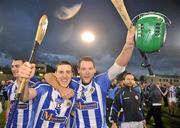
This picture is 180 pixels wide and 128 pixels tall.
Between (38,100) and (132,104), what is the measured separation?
12.0 ft

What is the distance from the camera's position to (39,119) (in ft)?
14.4

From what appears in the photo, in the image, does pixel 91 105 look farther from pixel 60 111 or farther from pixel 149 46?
pixel 149 46

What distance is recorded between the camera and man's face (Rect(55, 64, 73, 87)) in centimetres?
439

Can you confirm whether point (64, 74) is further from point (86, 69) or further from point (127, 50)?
point (127, 50)

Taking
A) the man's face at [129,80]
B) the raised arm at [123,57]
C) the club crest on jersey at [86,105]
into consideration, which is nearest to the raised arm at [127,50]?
the raised arm at [123,57]

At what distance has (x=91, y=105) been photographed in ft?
15.1

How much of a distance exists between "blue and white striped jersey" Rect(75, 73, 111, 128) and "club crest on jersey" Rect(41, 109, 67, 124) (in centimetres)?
29

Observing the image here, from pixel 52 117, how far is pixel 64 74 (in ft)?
1.79

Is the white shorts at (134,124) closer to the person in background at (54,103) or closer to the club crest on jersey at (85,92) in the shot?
the club crest on jersey at (85,92)

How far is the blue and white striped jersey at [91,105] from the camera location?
4.57 m

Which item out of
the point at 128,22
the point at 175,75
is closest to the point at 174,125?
the point at 128,22

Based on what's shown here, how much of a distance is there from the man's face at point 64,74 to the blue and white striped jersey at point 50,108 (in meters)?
0.16

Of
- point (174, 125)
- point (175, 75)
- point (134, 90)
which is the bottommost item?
point (174, 125)

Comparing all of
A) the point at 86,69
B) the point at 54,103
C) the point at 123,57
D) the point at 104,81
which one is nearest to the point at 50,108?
the point at 54,103
